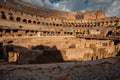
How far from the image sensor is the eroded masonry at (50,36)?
7812mm

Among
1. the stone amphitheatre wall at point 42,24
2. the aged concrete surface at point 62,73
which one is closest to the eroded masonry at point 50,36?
the stone amphitheatre wall at point 42,24

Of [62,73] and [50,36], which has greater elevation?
[50,36]

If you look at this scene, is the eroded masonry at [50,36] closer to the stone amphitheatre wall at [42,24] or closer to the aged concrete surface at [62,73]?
A: the stone amphitheatre wall at [42,24]

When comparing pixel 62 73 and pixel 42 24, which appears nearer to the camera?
pixel 62 73

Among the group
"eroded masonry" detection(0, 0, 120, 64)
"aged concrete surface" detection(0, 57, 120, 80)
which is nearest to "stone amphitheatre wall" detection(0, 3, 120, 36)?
"eroded masonry" detection(0, 0, 120, 64)

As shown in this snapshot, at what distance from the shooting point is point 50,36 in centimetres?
3203

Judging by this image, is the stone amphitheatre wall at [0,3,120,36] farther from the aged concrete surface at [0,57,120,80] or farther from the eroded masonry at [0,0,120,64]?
the aged concrete surface at [0,57,120,80]

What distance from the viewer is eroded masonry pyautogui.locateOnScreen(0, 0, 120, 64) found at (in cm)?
781

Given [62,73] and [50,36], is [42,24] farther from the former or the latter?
[62,73]

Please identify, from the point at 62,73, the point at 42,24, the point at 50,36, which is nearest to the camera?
the point at 62,73

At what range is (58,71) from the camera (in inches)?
101

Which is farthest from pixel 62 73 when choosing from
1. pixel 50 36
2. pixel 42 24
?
pixel 42 24

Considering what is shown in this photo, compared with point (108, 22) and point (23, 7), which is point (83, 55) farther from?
point (108, 22)

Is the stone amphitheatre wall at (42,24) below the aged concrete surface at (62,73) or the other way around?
the other way around
